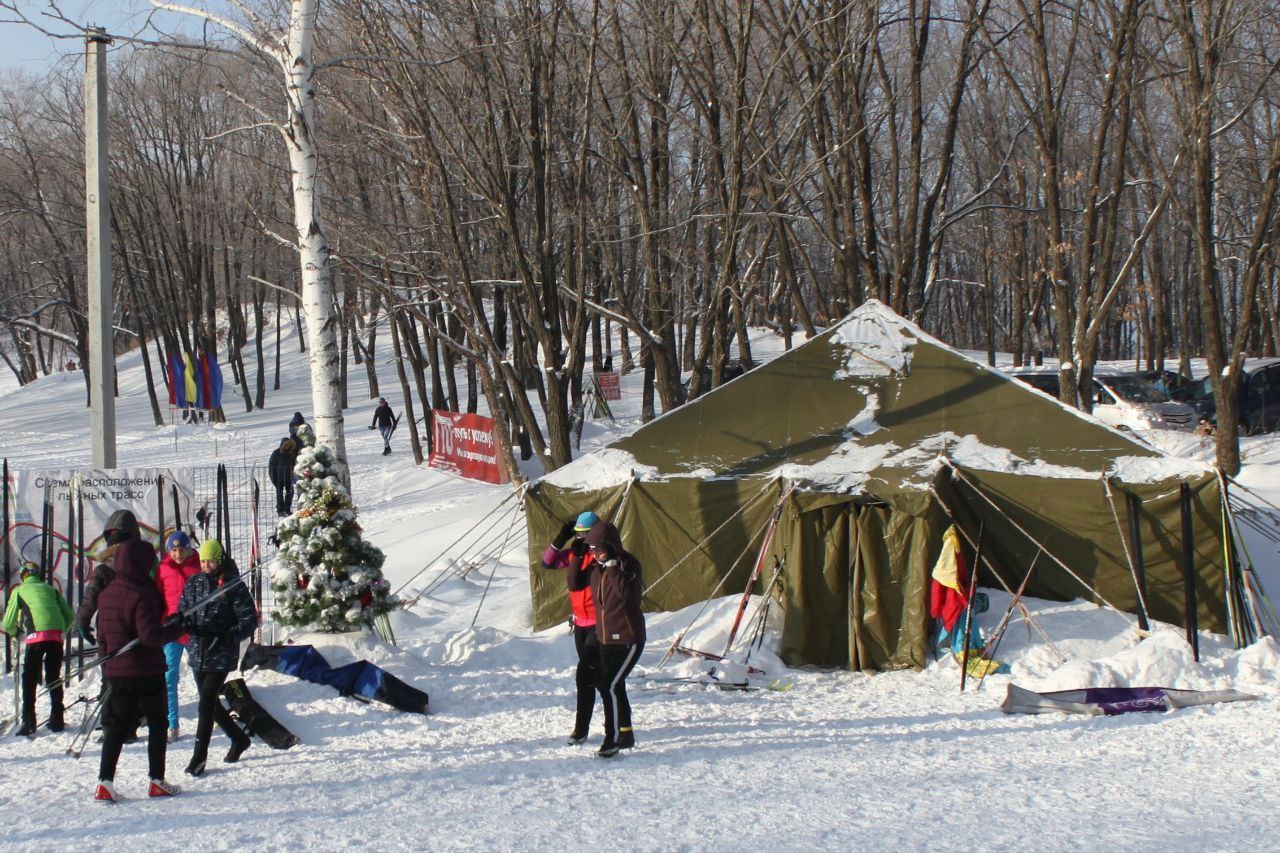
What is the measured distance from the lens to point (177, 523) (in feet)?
33.9

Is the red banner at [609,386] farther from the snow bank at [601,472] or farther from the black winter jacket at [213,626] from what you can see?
the black winter jacket at [213,626]

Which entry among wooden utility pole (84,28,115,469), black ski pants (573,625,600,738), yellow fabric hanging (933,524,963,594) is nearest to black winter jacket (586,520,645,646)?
black ski pants (573,625,600,738)

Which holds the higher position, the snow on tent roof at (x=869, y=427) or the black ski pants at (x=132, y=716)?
the snow on tent roof at (x=869, y=427)

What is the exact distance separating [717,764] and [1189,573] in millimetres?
4557

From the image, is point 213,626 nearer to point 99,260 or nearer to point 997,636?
point 99,260

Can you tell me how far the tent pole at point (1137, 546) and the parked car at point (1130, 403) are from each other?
1287 cm

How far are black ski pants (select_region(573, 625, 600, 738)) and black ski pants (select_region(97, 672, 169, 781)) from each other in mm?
2392

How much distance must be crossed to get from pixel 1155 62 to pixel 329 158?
458 inches

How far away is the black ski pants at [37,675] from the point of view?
723 cm

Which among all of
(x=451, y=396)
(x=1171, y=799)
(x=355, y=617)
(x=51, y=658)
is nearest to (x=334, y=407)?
(x=355, y=617)

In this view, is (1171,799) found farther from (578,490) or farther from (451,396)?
(451,396)

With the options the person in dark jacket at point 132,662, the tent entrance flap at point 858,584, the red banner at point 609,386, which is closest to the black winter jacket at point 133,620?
the person in dark jacket at point 132,662

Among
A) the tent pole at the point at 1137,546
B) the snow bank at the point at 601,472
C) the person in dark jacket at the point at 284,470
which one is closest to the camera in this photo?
the tent pole at the point at 1137,546

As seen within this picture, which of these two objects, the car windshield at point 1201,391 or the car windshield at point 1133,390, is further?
the car windshield at point 1201,391
